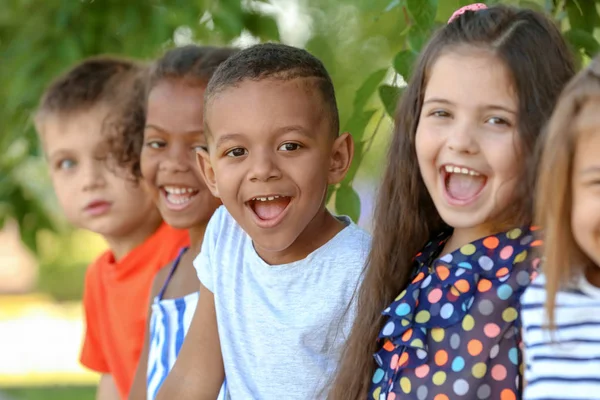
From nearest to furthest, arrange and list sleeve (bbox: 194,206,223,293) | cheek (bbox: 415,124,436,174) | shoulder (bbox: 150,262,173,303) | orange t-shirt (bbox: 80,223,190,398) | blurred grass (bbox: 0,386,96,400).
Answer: cheek (bbox: 415,124,436,174) < sleeve (bbox: 194,206,223,293) < shoulder (bbox: 150,262,173,303) < orange t-shirt (bbox: 80,223,190,398) < blurred grass (bbox: 0,386,96,400)

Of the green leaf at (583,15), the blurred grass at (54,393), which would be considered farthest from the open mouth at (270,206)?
the blurred grass at (54,393)

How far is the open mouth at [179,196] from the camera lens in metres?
2.94

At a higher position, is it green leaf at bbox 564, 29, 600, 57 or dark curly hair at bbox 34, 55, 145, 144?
dark curly hair at bbox 34, 55, 145, 144

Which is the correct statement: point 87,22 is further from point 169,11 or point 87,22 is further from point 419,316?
A: point 419,316

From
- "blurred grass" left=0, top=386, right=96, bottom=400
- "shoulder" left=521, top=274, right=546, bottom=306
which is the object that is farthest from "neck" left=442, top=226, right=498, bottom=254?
"blurred grass" left=0, top=386, right=96, bottom=400

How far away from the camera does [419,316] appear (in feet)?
6.57

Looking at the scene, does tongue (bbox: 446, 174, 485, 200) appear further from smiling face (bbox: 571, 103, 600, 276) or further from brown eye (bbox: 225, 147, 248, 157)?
brown eye (bbox: 225, 147, 248, 157)

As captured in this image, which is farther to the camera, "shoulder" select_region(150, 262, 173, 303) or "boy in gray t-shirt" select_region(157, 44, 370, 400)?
"shoulder" select_region(150, 262, 173, 303)

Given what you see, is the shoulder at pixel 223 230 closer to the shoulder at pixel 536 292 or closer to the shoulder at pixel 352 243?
the shoulder at pixel 352 243

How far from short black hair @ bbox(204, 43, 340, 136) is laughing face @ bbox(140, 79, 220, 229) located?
18.7 inches

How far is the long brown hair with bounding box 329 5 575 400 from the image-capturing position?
6.38ft

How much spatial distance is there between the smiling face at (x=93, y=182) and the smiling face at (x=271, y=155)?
1051mm

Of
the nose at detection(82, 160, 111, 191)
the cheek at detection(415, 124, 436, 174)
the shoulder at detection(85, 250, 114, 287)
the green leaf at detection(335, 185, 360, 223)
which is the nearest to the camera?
the cheek at detection(415, 124, 436, 174)

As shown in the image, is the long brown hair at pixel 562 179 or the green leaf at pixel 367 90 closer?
the long brown hair at pixel 562 179
